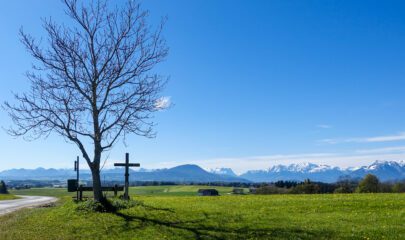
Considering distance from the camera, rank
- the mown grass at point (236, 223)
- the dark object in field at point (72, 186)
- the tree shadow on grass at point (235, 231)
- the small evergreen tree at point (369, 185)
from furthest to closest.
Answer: the small evergreen tree at point (369, 185), the dark object in field at point (72, 186), the mown grass at point (236, 223), the tree shadow on grass at point (235, 231)

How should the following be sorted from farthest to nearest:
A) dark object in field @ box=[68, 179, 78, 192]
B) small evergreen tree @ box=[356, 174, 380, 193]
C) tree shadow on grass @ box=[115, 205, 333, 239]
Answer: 1. small evergreen tree @ box=[356, 174, 380, 193]
2. dark object in field @ box=[68, 179, 78, 192]
3. tree shadow on grass @ box=[115, 205, 333, 239]

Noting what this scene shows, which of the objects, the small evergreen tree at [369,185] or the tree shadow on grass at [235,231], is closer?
the tree shadow on grass at [235,231]

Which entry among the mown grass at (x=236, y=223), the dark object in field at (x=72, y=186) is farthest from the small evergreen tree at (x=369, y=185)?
the mown grass at (x=236, y=223)

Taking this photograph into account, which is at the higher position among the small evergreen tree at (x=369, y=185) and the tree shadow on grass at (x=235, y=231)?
the small evergreen tree at (x=369, y=185)

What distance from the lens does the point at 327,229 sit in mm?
17453

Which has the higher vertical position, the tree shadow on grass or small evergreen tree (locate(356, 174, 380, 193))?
small evergreen tree (locate(356, 174, 380, 193))

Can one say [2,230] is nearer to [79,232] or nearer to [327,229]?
[79,232]

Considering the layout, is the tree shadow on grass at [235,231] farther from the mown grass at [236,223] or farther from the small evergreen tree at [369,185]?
the small evergreen tree at [369,185]

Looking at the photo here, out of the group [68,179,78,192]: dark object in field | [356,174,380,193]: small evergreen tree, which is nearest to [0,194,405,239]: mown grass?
[68,179,78,192]: dark object in field

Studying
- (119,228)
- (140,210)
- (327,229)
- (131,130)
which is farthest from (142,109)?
(327,229)

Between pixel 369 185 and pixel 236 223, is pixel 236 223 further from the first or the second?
pixel 369 185

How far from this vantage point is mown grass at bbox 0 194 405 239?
56.5 ft

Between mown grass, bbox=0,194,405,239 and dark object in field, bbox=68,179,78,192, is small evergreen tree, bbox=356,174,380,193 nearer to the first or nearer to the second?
dark object in field, bbox=68,179,78,192

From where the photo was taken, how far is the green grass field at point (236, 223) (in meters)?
17.2
